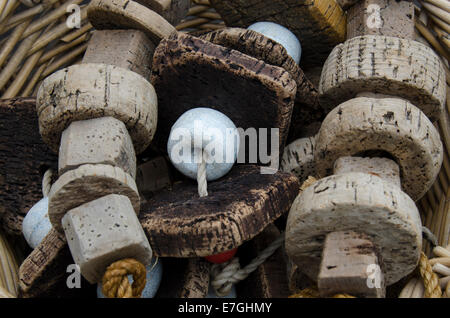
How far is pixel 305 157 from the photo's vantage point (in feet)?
4.71

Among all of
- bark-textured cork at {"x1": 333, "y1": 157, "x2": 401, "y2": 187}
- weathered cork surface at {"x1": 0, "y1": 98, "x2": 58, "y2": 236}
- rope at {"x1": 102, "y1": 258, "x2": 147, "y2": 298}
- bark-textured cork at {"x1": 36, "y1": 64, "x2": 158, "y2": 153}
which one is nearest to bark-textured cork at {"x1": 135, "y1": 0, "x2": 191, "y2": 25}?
bark-textured cork at {"x1": 36, "y1": 64, "x2": 158, "y2": 153}

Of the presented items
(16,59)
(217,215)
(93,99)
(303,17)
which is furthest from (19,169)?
(303,17)

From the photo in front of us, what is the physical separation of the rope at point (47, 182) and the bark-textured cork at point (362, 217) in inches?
26.9

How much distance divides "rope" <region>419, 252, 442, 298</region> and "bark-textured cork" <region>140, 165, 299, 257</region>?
0.30 metres

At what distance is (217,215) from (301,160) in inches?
17.1

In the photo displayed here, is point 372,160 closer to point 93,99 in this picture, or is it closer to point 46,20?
point 93,99

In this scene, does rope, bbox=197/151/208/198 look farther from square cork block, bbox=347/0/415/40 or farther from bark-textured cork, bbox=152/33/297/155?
square cork block, bbox=347/0/415/40

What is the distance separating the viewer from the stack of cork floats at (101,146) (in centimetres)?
104

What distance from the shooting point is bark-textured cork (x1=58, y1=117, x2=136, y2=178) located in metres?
1.11

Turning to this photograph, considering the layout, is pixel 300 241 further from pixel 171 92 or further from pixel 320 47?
pixel 320 47

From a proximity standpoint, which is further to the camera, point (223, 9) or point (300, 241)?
point (223, 9)

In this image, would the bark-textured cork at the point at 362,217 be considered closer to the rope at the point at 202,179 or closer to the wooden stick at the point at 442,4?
the rope at the point at 202,179
